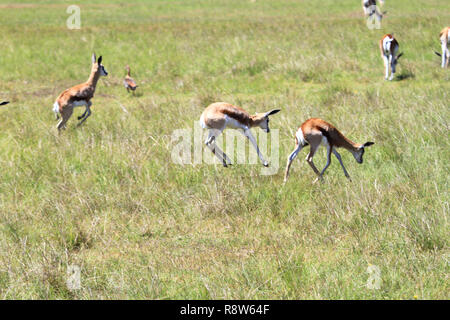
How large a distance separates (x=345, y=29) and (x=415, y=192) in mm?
15146

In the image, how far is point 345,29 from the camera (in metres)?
20.5

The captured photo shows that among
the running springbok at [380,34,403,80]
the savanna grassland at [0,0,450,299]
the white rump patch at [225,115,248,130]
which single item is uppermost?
the running springbok at [380,34,403,80]

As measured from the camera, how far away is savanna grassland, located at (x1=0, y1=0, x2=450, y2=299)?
4.78m

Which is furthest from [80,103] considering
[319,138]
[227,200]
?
[319,138]

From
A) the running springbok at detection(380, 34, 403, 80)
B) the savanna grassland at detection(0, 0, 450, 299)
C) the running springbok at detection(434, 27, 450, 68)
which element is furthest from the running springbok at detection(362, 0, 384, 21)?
the running springbok at detection(380, 34, 403, 80)

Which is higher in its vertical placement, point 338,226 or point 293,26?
point 293,26

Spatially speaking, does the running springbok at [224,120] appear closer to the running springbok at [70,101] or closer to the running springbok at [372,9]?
the running springbok at [70,101]

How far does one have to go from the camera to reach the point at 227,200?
259 inches

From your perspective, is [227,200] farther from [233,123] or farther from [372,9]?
[372,9]

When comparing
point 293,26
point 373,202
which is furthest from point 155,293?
point 293,26

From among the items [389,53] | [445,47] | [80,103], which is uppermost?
[445,47]

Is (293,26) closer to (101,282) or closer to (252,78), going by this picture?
(252,78)

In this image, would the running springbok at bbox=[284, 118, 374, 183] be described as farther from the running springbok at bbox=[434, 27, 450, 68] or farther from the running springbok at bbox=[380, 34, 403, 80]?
the running springbok at bbox=[434, 27, 450, 68]

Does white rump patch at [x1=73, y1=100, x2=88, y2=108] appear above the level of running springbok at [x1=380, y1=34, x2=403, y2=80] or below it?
below
